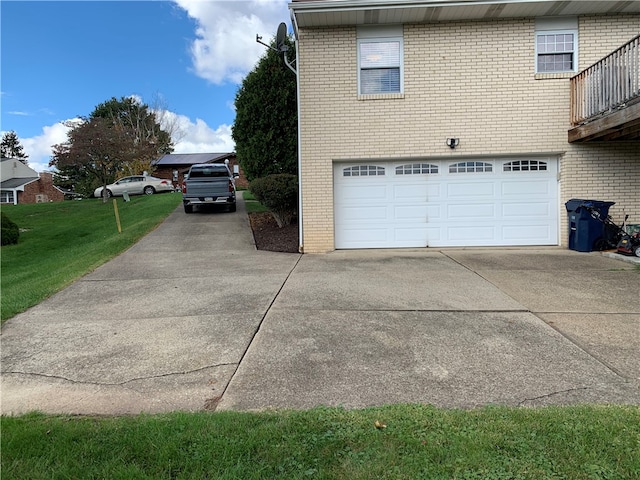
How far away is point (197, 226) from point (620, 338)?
12.5 m

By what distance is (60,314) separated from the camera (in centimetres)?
594

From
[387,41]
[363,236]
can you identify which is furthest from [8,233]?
[387,41]

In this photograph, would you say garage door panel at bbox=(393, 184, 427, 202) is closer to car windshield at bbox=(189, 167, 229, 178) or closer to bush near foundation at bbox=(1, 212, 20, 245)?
car windshield at bbox=(189, 167, 229, 178)

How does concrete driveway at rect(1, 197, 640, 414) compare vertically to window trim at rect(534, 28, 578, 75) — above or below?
below

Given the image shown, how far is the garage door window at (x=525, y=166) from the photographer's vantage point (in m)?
10.9

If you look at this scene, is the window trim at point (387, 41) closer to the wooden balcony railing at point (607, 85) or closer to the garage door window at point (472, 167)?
the garage door window at point (472, 167)

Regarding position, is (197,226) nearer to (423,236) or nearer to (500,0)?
(423,236)

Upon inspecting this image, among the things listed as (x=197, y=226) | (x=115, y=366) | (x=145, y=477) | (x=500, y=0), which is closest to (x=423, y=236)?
(x=500, y=0)

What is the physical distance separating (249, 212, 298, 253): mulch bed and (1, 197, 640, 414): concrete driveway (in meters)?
3.24

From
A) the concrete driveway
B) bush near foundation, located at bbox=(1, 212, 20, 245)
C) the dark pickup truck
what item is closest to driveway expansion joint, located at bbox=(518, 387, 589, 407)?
the concrete driveway

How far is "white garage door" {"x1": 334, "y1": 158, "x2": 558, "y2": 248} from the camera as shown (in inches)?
431

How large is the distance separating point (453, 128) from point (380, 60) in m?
2.46

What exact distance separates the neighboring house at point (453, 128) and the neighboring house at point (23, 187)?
4492cm

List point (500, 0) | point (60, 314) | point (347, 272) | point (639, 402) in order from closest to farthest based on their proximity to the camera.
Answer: point (639, 402) → point (60, 314) → point (347, 272) → point (500, 0)
